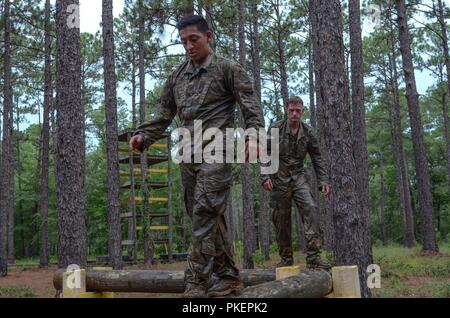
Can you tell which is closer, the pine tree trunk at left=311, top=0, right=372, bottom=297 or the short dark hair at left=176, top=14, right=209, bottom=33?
the short dark hair at left=176, top=14, right=209, bottom=33

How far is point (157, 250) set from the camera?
2847 cm

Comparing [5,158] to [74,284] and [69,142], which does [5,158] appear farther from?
[74,284]

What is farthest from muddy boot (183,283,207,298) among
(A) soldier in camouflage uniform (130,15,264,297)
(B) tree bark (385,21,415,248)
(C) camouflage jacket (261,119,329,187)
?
(B) tree bark (385,21,415,248)

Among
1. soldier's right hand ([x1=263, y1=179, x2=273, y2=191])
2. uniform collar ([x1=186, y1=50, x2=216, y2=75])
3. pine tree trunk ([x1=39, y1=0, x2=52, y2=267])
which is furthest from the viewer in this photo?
pine tree trunk ([x1=39, y1=0, x2=52, y2=267])

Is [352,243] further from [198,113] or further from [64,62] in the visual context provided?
[64,62]

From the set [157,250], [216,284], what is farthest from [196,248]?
[157,250]

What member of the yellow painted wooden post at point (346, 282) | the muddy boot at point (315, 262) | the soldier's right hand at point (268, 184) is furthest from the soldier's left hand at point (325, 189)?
the yellow painted wooden post at point (346, 282)

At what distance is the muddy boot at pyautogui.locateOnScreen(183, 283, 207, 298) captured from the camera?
3.96m

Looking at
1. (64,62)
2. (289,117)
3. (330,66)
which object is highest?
(64,62)

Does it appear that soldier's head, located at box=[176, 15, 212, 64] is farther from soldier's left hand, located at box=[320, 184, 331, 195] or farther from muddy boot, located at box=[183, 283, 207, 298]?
soldier's left hand, located at box=[320, 184, 331, 195]

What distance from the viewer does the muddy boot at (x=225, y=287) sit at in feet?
13.4

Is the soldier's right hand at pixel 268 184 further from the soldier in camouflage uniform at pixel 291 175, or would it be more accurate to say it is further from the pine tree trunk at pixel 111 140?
the pine tree trunk at pixel 111 140
